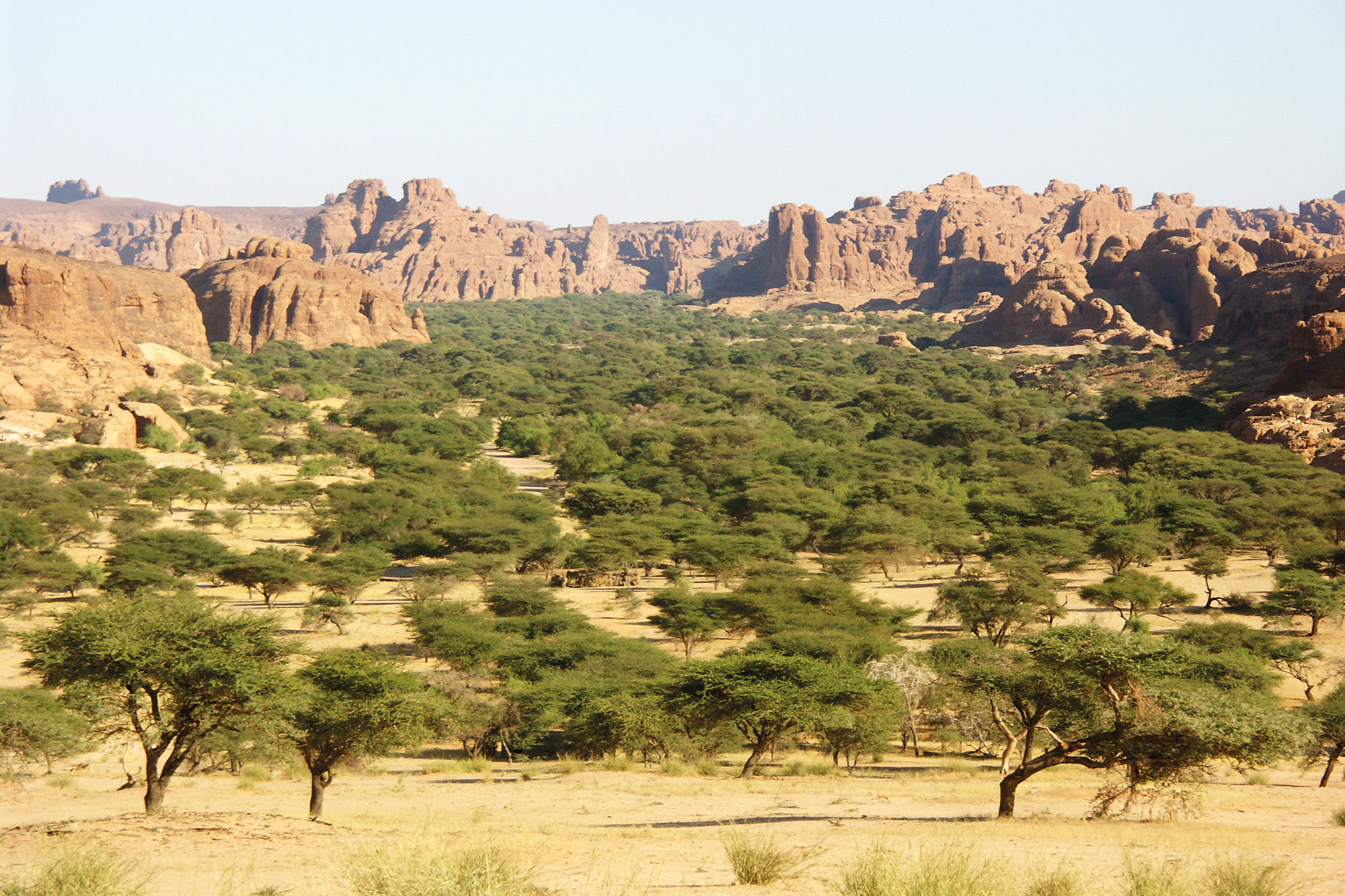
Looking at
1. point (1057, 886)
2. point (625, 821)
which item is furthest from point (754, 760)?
point (1057, 886)

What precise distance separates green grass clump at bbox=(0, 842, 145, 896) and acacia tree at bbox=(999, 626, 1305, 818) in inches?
426

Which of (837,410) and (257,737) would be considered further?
(837,410)

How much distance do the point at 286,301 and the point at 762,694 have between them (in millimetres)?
111103

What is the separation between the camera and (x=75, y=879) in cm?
790

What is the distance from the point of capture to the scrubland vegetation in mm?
14219

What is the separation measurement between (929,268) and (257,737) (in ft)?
631

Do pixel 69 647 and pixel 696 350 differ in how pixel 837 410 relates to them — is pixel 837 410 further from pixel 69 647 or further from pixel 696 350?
pixel 69 647

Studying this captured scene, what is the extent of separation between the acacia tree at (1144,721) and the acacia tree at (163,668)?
1173 centimetres

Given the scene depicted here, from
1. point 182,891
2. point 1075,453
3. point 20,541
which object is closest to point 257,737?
point 182,891

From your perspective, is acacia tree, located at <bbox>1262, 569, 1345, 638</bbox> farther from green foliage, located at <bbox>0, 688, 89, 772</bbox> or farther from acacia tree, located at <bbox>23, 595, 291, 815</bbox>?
green foliage, located at <bbox>0, 688, 89, 772</bbox>

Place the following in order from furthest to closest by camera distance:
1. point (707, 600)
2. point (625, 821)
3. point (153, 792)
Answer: point (707, 600)
point (625, 821)
point (153, 792)

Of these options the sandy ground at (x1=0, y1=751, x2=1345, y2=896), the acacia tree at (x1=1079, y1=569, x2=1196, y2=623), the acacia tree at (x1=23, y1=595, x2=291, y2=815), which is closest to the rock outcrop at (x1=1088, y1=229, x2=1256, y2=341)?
the acacia tree at (x1=1079, y1=569, x2=1196, y2=623)

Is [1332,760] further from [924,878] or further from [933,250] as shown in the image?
[933,250]

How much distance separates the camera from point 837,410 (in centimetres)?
8650
